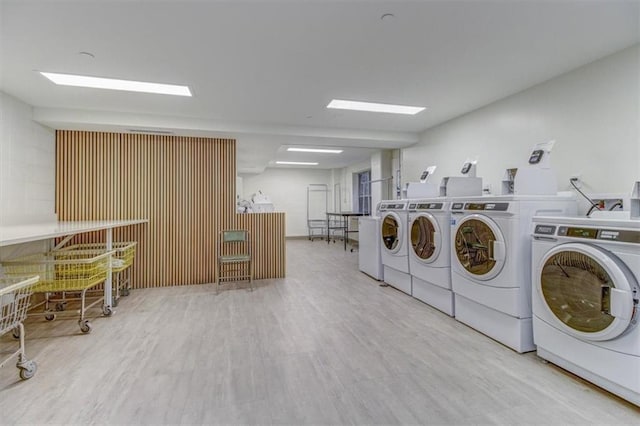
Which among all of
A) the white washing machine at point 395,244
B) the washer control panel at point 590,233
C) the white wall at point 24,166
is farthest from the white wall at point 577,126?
the white wall at point 24,166

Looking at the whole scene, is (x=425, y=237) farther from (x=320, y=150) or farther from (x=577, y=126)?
(x=320, y=150)

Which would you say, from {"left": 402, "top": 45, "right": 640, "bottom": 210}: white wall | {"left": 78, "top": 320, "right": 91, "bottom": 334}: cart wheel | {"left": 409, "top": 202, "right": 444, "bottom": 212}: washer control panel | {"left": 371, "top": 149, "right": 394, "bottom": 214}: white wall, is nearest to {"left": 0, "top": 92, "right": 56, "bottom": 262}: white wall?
{"left": 78, "top": 320, "right": 91, "bottom": 334}: cart wheel

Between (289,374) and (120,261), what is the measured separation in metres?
2.68

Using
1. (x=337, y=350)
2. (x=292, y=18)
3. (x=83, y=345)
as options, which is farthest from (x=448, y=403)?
(x=83, y=345)

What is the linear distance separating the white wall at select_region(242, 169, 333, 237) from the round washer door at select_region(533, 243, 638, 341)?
28.4ft

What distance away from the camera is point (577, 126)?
3.00 metres

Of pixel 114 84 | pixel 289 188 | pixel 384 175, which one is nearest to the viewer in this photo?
pixel 114 84

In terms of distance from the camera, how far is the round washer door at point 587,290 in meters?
1.73

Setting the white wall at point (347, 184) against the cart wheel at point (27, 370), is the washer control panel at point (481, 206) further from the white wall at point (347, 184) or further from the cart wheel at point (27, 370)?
the white wall at point (347, 184)

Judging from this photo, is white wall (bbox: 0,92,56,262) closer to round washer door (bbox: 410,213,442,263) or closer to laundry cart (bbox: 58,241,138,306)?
laundry cart (bbox: 58,241,138,306)

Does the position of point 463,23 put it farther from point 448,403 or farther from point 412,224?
point 448,403

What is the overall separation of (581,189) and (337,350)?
2.79 metres

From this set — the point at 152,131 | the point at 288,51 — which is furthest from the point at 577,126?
the point at 152,131

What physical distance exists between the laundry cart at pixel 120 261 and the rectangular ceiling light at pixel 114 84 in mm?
1785
